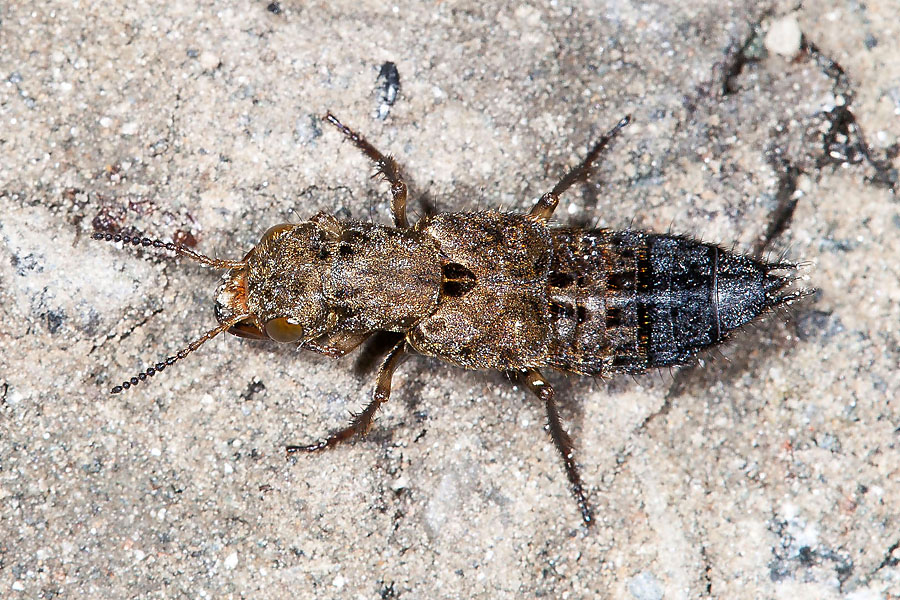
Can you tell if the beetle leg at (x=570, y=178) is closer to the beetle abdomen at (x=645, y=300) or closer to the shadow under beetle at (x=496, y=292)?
the shadow under beetle at (x=496, y=292)

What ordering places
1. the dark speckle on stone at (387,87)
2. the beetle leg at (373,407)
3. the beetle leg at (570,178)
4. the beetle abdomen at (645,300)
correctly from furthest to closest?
the dark speckle on stone at (387,87), the beetle leg at (570,178), the beetle leg at (373,407), the beetle abdomen at (645,300)

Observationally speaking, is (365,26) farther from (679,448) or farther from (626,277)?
(679,448)

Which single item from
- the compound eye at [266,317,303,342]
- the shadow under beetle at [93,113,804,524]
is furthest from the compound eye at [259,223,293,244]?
the compound eye at [266,317,303,342]

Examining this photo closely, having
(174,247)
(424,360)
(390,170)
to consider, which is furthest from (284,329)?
(390,170)

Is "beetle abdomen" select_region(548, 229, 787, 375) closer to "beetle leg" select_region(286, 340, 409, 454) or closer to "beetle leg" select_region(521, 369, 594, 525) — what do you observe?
"beetle leg" select_region(521, 369, 594, 525)

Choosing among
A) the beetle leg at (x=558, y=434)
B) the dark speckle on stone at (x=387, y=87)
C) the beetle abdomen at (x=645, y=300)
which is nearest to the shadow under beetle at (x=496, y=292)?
the beetle abdomen at (x=645, y=300)

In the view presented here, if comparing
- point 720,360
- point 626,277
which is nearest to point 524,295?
point 626,277

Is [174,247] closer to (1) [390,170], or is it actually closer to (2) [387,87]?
(1) [390,170]
